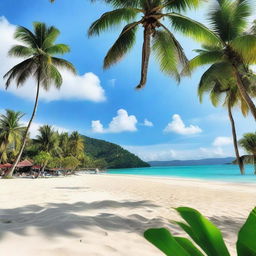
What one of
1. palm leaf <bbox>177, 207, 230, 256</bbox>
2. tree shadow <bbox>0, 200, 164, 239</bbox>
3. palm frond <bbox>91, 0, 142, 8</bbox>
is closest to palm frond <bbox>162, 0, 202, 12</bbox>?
palm frond <bbox>91, 0, 142, 8</bbox>

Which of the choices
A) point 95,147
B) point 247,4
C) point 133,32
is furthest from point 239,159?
point 95,147

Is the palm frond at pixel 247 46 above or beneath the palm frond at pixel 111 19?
beneath

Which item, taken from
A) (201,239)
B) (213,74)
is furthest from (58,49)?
(201,239)

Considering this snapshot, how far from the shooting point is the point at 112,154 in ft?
344

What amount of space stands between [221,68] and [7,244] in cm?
944

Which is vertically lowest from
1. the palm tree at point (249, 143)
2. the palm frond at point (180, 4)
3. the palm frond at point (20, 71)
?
the palm tree at point (249, 143)

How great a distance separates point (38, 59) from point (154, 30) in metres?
13.8

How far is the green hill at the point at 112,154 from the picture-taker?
101750 millimetres

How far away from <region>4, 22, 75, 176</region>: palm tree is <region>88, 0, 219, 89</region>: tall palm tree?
10.8m

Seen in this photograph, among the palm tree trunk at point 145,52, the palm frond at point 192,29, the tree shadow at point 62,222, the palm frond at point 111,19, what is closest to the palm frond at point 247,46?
the palm frond at point 192,29

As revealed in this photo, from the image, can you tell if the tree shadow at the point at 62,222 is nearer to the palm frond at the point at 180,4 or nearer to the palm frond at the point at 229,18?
the palm frond at the point at 180,4

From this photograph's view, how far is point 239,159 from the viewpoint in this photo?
12.5 metres

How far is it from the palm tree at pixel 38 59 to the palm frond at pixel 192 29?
12.6m

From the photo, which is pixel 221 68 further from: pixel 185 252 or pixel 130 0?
pixel 185 252
